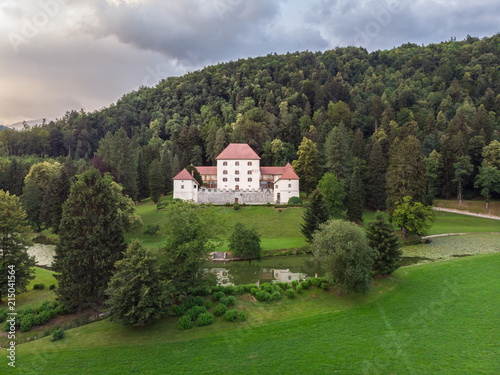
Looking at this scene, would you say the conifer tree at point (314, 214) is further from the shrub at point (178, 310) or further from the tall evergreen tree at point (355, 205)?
the shrub at point (178, 310)

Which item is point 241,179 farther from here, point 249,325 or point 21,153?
point 21,153

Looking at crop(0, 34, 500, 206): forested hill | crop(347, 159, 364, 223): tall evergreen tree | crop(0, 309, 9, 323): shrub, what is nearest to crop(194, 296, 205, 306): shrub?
crop(0, 309, 9, 323): shrub

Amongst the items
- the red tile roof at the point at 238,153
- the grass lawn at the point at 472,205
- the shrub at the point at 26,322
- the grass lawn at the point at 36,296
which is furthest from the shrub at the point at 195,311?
the grass lawn at the point at 472,205

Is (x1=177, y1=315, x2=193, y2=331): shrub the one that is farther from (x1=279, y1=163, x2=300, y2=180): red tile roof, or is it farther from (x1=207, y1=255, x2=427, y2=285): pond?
(x1=279, y1=163, x2=300, y2=180): red tile roof

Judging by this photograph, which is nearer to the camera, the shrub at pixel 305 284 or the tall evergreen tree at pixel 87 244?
the tall evergreen tree at pixel 87 244

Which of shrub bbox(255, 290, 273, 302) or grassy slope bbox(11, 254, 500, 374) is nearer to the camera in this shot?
grassy slope bbox(11, 254, 500, 374)
